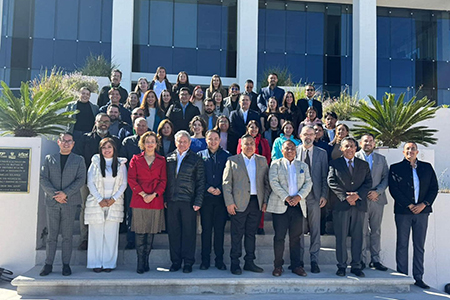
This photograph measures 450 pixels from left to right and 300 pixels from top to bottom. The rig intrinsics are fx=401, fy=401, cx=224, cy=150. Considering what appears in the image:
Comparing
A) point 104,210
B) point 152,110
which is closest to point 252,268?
point 104,210

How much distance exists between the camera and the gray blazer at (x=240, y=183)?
6.11 meters

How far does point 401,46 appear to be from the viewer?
65.7ft

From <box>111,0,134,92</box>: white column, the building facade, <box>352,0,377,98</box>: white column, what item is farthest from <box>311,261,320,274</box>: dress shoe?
<box>352,0,377,98</box>: white column

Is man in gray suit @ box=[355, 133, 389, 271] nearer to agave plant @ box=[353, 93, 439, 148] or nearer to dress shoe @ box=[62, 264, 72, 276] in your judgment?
agave plant @ box=[353, 93, 439, 148]

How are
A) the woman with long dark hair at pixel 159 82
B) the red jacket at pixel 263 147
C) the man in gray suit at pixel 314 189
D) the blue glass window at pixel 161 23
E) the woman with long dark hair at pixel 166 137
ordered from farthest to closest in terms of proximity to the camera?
the blue glass window at pixel 161 23 < the woman with long dark hair at pixel 159 82 < the red jacket at pixel 263 147 < the woman with long dark hair at pixel 166 137 < the man in gray suit at pixel 314 189

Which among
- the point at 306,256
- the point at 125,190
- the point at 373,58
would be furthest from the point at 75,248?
the point at 373,58

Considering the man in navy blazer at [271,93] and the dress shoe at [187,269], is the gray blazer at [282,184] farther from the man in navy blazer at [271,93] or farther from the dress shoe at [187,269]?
the man in navy blazer at [271,93]

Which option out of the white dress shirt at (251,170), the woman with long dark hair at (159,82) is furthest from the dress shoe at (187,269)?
the woman with long dark hair at (159,82)

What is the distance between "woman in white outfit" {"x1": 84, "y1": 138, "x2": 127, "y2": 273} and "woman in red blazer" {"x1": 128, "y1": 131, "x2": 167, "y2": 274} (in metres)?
0.25

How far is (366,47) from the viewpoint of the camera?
58.2 feet

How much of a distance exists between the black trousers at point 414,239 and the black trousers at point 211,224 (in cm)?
298

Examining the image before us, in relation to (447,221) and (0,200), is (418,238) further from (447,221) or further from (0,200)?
(0,200)

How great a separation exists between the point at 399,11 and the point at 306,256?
58.0ft

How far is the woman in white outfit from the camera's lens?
6027mm
